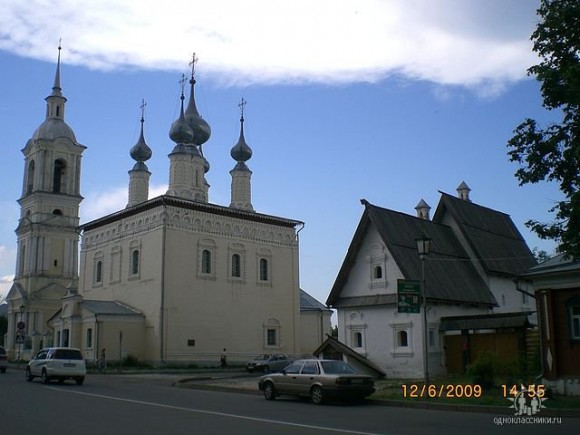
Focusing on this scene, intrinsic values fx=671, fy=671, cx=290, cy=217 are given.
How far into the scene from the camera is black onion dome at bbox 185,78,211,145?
173 ft

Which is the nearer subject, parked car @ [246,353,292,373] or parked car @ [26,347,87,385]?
parked car @ [26,347,87,385]

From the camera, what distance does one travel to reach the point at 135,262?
4653 centimetres

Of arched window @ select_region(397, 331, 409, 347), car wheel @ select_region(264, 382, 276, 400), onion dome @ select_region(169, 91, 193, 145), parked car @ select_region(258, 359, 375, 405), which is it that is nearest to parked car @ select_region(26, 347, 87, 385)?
parked car @ select_region(258, 359, 375, 405)

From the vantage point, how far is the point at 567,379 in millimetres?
21344

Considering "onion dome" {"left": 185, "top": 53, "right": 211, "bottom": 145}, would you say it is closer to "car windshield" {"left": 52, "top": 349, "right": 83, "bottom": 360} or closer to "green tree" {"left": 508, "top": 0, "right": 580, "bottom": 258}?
"car windshield" {"left": 52, "top": 349, "right": 83, "bottom": 360}

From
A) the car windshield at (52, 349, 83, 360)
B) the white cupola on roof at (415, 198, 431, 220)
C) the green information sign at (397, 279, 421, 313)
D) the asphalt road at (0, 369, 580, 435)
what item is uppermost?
the white cupola on roof at (415, 198, 431, 220)

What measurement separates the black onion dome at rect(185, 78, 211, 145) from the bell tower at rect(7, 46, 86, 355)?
1419 centimetres

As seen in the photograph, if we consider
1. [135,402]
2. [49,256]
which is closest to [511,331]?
[135,402]

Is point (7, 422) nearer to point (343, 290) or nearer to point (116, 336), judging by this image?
point (343, 290)

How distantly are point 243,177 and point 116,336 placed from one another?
17637 millimetres

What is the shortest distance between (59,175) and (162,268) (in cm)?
2381

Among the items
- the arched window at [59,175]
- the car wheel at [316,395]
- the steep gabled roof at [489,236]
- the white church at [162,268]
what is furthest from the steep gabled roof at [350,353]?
the arched window at [59,175]

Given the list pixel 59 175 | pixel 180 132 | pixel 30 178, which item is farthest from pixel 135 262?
pixel 30 178

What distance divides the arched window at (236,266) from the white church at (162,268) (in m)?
0.08
